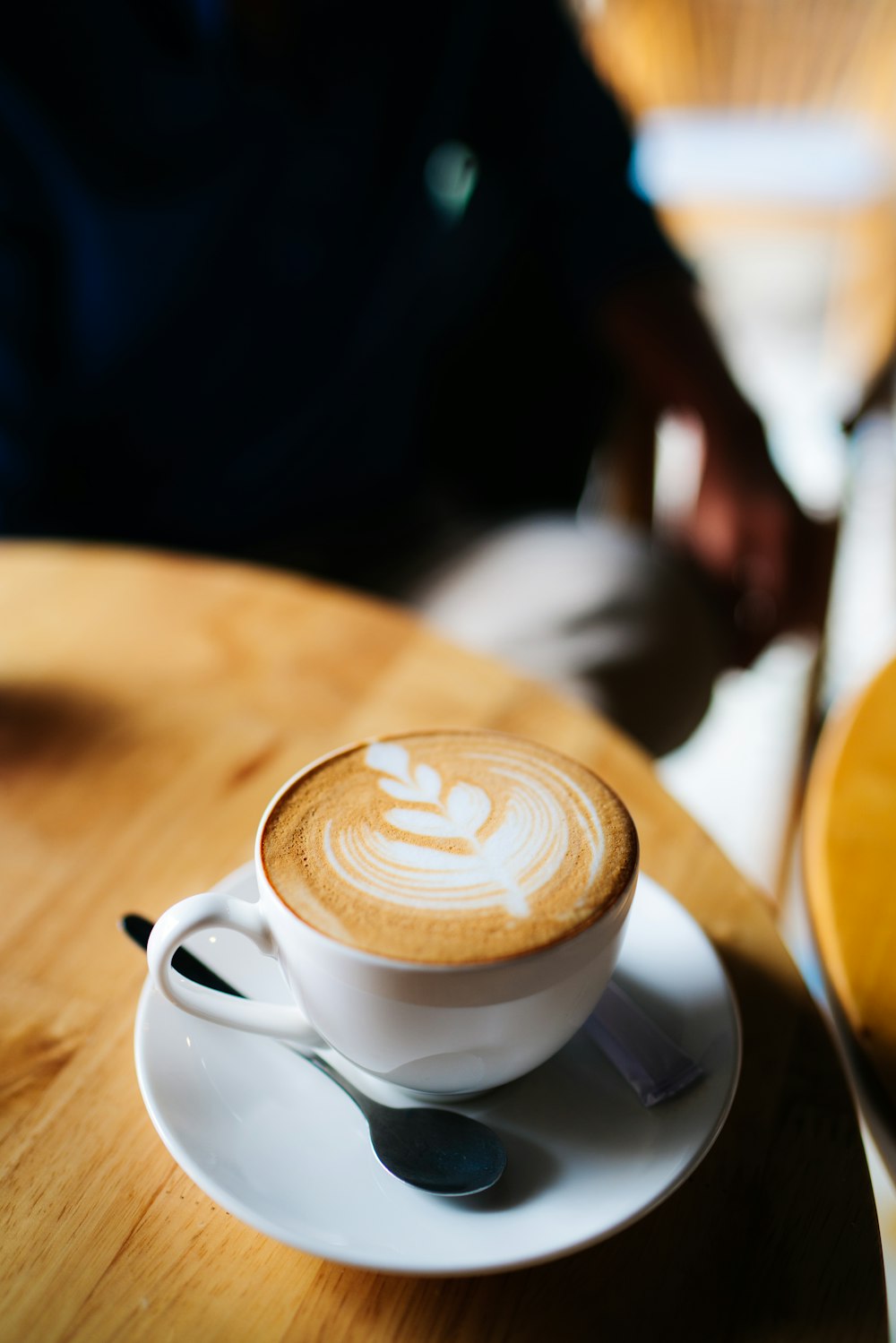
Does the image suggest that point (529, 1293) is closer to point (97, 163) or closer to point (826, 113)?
point (97, 163)

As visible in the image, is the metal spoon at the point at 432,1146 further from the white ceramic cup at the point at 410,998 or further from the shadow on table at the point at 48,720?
the shadow on table at the point at 48,720

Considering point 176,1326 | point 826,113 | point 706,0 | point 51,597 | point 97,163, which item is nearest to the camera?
point 176,1326

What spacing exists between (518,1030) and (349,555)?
0.73 meters

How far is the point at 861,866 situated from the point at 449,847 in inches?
8.2

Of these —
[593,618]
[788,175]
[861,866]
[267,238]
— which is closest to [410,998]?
[861,866]

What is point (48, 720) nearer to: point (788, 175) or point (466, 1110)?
point (466, 1110)

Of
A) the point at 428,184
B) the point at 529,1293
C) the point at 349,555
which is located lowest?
the point at 349,555

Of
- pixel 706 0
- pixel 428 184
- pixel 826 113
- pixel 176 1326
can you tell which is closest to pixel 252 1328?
pixel 176 1326

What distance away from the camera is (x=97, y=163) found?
841 mm

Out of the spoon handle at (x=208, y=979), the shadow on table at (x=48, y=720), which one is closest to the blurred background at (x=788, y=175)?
the shadow on table at (x=48, y=720)

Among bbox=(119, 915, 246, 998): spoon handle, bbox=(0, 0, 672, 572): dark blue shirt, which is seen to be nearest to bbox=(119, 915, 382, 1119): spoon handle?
bbox=(119, 915, 246, 998): spoon handle

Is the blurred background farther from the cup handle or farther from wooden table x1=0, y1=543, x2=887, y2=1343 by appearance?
the cup handle

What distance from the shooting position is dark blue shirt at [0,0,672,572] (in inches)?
33.3

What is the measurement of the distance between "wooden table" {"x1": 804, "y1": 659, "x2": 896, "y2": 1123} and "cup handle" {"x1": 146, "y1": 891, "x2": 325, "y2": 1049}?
0.20 meters
